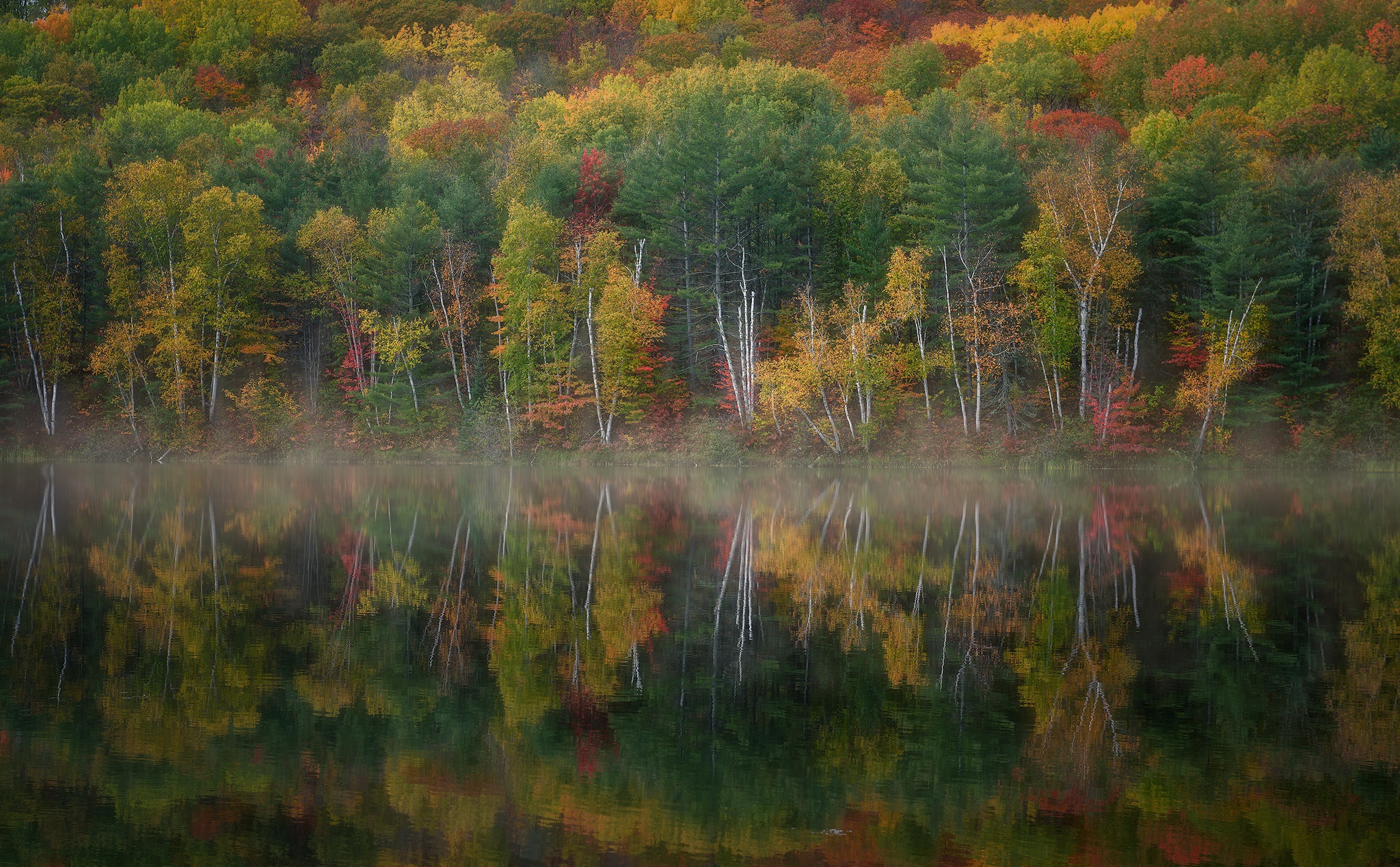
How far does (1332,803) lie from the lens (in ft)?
27.6

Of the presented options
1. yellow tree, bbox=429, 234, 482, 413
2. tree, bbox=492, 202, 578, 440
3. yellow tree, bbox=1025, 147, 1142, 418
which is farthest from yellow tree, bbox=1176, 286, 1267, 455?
yellow tree, bbox=429, 234, 482, 413

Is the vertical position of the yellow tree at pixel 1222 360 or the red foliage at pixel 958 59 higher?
the red foliage at pixel 958 59

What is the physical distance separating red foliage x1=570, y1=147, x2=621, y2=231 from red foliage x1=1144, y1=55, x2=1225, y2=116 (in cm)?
3839

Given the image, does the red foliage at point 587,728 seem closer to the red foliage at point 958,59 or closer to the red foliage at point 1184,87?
the red foliage at point 1184,87

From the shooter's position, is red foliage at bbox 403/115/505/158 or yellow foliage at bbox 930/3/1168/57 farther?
yellow foliage at bbox 930/3/1168/57

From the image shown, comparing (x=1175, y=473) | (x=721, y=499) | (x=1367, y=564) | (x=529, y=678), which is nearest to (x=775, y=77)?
(x=1175, y=473)

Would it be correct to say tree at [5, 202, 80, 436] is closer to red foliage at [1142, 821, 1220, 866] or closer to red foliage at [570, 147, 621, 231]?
red foliage at [570, 147, 621, 231]

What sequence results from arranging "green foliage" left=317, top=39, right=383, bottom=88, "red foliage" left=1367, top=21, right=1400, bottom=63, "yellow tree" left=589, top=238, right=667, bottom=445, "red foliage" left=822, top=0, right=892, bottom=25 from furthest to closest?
"red foliage" left=822, top=0, right=892, bottom=25 < "green foliage" left=317, top=39, right=383, bottom=88 < "red foliage" left=1367, top=21, right=1400, bottom=63 < "yellow tree" left=589, top=238, right=667, bottom=445

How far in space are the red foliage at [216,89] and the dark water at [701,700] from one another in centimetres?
8572

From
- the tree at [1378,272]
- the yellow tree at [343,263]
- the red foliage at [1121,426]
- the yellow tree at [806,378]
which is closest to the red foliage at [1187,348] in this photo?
the red foliage at [1121,426]

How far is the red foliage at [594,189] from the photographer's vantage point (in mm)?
55906

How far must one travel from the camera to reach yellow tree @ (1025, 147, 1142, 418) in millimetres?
46188

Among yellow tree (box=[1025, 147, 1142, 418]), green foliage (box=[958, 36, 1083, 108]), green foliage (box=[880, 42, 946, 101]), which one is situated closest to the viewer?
yellow tree (box=[1025, 147, 1142, 418])

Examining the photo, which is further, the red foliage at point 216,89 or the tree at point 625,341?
the red foliage at point 216,89
